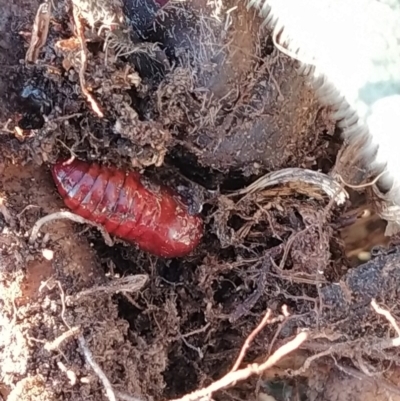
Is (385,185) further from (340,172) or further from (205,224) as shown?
(205,224)

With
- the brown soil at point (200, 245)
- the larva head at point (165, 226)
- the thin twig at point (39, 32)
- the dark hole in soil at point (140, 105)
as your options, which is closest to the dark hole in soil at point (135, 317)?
A: the brown soil at point (200, 245)

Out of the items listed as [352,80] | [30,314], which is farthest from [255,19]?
[30,314]

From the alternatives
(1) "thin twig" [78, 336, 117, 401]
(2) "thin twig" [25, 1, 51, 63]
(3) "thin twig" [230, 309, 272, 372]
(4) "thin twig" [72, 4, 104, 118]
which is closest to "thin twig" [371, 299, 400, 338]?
(3) "thin twig" [230, 309, 272, 372]

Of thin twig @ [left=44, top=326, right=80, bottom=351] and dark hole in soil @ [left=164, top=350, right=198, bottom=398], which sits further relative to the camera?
dark hole in soil @ [left=164, top=350, right=198, bottom=398]

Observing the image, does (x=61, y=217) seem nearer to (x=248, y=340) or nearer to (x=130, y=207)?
(x=130, y=207)

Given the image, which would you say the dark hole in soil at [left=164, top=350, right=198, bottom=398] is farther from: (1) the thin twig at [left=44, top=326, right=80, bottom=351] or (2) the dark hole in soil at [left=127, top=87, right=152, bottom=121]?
(2) the dark hole in soil at [left=127, top=87, right=152, bottom=121]
